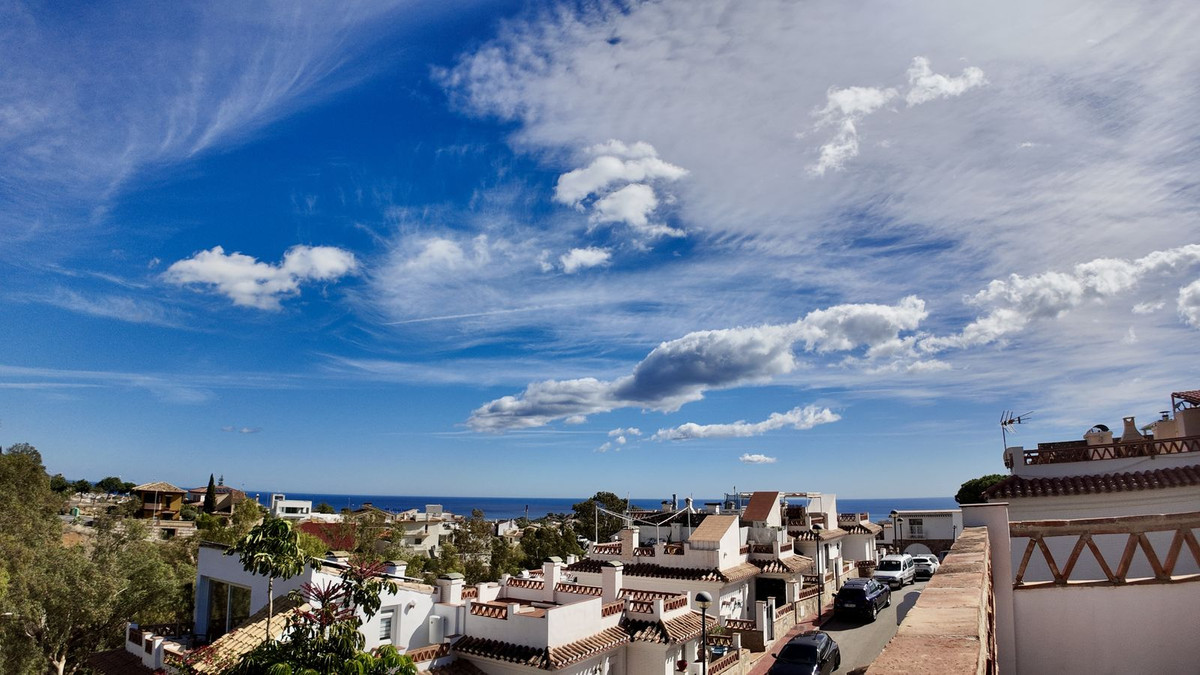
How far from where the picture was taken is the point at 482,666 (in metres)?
19.6

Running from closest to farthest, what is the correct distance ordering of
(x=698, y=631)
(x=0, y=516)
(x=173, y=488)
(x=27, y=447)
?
(x=698, y=631)
(x=0, y=516)
(x=27, y=447)
(x=173, y=488)

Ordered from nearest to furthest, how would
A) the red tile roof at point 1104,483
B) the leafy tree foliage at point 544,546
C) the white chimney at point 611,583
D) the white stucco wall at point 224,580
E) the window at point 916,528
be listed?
the red tile roof at point 1104,483, the white stucco wall at point 224,580, the white chimney at point 611,583, the leafy tree foliage at point 544,546, the window at point 916,528

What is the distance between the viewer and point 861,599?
95.7 ft

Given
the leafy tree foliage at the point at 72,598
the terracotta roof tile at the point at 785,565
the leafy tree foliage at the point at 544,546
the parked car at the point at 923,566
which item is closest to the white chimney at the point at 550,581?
the terracotta roof tile at the point at 785,565

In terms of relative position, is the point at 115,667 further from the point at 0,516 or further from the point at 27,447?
the point at 27,447

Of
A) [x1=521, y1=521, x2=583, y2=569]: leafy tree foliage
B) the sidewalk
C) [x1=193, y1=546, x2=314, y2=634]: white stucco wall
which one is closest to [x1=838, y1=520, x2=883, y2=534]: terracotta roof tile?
the sidewalk

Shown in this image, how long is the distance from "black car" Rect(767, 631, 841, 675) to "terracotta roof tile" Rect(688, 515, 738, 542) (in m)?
10.7

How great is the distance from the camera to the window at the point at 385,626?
19.2m

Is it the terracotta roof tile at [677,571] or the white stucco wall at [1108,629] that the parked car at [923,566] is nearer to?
the terracotta roof tile at [677,571]

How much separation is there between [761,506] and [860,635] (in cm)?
1291

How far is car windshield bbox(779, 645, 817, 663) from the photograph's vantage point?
63.1 ft

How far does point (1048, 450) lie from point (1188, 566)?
4457mm

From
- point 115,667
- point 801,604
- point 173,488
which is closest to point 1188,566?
point 801,604

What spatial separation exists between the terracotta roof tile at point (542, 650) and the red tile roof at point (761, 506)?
63.3 ft
